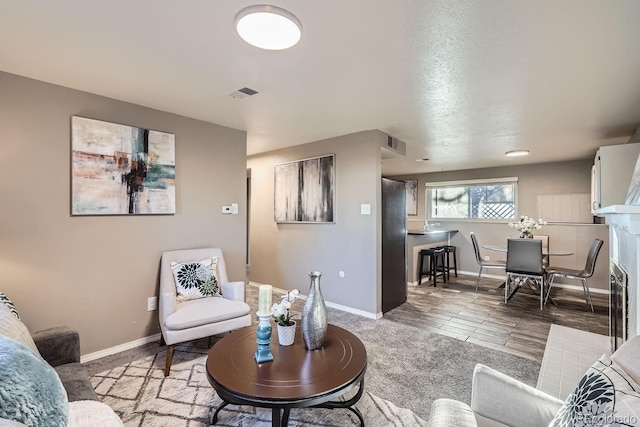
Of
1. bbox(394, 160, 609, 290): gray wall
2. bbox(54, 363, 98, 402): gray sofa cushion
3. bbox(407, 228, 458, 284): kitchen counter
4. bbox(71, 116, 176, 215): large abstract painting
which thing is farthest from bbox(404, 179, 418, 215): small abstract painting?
bbox(54, 363, 98, 402): gray sofa cushion

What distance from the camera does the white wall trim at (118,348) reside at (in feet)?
8.32

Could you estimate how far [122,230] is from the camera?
2740mm

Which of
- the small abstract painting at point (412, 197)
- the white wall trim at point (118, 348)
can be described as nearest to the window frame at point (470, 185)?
the small abstract painting at point (412, 197)

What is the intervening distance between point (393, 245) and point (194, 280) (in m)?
2.53

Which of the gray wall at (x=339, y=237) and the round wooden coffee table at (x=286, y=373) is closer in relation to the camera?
the round wooden coffee table at (x=286, y=373)

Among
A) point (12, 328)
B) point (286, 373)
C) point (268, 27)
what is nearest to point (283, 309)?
point (286, 373)

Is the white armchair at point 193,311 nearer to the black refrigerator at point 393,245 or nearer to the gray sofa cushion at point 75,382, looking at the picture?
the gray sofa cushion at point 75,382

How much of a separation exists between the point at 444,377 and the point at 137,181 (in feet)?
10.3

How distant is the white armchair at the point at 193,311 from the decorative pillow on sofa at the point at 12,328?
939mm

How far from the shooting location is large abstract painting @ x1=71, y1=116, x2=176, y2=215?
2.50 metres

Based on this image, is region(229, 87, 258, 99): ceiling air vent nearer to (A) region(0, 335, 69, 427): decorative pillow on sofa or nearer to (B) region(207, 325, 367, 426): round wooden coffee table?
(B) region(207, 325, 367, 426): round wooden coffee table

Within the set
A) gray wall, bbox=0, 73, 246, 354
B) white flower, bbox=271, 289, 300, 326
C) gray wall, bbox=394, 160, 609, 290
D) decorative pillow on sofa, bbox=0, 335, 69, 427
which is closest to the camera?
decorative pillow on sofa, bbox=0, 335, 69, 427

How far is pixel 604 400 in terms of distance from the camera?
0.74 meters

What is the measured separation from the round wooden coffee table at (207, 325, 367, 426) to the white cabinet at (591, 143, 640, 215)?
123 inches
